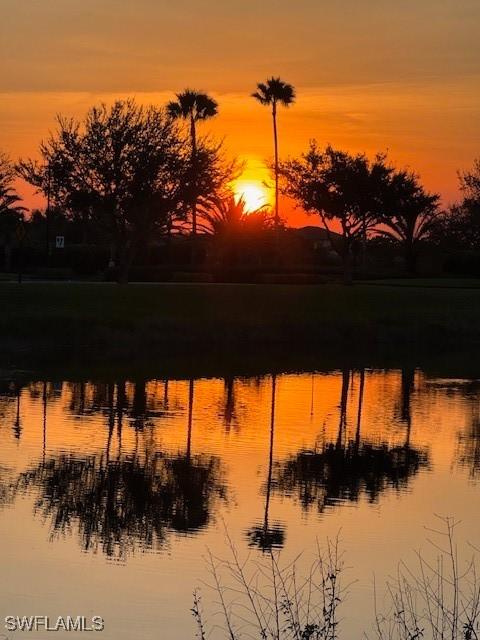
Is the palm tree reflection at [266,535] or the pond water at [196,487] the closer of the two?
the pond water at [196,487]

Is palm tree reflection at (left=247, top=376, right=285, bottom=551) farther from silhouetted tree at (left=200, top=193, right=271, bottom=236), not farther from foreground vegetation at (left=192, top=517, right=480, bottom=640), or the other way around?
silhouetted tree at (left=200, top=193, right=271, bottom=236)

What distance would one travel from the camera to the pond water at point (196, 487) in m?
13.7

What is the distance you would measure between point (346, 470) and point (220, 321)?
28.9m

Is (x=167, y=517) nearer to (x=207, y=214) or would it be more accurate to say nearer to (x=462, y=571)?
(x=462, y=571)

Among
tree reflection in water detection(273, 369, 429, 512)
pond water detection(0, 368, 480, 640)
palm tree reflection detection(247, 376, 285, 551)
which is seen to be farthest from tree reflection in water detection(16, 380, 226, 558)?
tree reflection in water detection(273, 369, 429, 512)

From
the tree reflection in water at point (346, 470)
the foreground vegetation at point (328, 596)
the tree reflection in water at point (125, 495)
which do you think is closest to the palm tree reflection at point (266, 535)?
the foreground vegetation at point (328, 596)

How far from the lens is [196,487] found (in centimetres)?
1958

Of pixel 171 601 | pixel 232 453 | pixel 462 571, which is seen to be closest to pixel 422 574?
pixel 462 571

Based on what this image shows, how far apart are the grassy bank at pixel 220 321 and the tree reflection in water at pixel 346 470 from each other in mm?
19721

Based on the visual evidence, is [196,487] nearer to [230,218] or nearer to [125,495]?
[125,495]

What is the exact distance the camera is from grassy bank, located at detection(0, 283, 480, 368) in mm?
45375

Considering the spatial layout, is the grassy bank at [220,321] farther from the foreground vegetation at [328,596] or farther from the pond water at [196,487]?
the foreground vegetation at [328,596]

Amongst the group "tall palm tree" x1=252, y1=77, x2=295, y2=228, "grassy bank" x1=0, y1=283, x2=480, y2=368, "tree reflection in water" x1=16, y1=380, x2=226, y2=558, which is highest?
"tall palm tree" x1=252, y1=77, x2=295, y2=228

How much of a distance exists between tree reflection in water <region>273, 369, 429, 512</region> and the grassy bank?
776 inches
